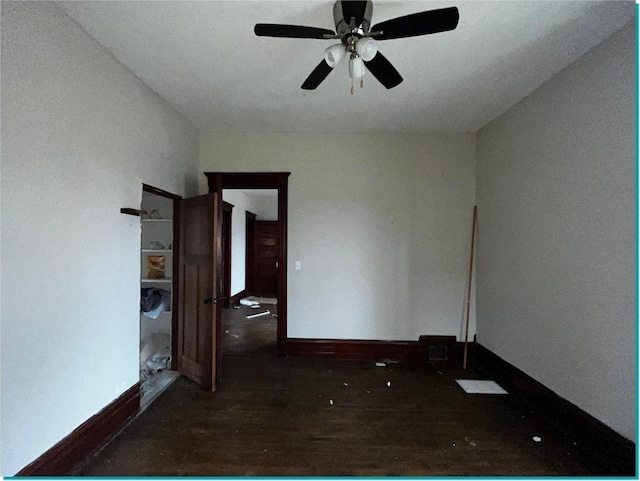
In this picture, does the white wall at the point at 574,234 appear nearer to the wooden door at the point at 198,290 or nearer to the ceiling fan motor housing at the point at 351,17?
the ceiling fan motor housing at the point at 351,17

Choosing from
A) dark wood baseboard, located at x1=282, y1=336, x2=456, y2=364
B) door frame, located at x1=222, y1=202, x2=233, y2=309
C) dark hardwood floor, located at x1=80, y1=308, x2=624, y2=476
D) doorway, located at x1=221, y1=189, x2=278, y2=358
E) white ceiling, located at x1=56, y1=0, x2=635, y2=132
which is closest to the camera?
white ceiling, located at x1=56, y1=0, x2=635, y2=132

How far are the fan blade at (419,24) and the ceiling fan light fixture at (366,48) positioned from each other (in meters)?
0.06

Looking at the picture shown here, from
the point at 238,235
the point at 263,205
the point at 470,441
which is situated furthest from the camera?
the point at 263,205

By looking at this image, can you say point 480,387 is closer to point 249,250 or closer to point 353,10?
point 353,10

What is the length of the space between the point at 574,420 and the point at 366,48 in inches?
113

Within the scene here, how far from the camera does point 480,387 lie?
2.96 metres

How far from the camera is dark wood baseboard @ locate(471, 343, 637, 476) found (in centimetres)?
181

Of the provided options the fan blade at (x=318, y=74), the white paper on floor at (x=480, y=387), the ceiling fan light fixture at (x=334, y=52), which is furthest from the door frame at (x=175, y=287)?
the white paper on floor at (x=480, y=387)

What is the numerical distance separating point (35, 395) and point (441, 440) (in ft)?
8.29

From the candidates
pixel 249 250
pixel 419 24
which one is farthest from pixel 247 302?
pixel 419 24

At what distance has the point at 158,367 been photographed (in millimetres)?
3256

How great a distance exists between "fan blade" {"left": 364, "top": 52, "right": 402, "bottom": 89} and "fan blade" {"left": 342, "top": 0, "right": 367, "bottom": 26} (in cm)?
22

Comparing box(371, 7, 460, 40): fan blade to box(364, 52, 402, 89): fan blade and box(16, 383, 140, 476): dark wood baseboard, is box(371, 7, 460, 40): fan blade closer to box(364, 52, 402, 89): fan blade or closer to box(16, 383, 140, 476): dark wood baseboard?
box(364, 52, 402, 89): fan blade

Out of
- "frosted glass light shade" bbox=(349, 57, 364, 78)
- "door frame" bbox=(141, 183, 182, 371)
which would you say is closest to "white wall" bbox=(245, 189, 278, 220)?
"door frame" bbox=(141, 183, 182, 371)
